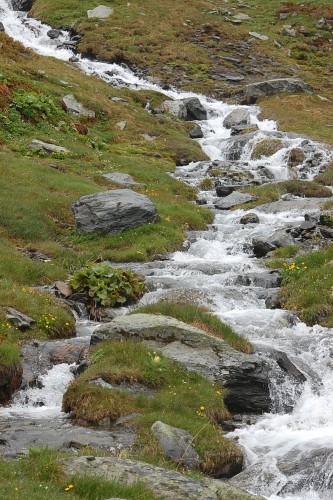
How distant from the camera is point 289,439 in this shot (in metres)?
12.4

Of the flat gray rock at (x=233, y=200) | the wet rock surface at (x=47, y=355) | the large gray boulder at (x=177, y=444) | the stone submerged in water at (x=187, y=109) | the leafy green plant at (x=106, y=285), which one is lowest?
the flat gray rock at (x=233, y=200)

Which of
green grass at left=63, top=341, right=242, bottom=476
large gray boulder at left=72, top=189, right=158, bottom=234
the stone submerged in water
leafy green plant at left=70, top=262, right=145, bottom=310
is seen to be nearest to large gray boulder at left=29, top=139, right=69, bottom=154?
large gray boulder at left=72, top=189, right=158, bottom=234

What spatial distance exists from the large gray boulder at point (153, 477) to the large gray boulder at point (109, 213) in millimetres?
16771

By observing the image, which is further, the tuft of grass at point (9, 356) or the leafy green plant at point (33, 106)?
the leafy green plant at point (33, 106)

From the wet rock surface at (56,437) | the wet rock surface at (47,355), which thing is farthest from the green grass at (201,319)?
the wet rock surface at (56,437)

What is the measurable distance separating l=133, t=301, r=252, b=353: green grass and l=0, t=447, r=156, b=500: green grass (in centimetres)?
754

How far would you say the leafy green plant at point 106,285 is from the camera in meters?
19.4

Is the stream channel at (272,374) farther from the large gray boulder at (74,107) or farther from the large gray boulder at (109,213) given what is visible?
the large gray boulder at (74,107)

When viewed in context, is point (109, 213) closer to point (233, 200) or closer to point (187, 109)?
point (233, 200)

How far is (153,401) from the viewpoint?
12.9m

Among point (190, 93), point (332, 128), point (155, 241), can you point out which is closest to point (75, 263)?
point (155, 241)

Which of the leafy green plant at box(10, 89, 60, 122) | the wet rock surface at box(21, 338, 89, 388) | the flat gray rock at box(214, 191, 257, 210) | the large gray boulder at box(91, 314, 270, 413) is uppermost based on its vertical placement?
the leafy green plant at box(10, 89, 60, 122)

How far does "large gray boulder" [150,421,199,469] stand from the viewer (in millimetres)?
10914

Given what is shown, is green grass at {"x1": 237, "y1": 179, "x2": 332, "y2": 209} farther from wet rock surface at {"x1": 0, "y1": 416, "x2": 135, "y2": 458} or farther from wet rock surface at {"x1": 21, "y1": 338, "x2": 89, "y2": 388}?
wet rock surface at {"x1": 0, "y1": 416, "x2": 135, "y2": 458}
